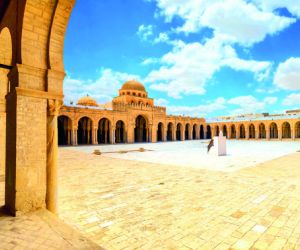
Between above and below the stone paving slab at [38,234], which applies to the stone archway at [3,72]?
above

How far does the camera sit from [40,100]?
374cm

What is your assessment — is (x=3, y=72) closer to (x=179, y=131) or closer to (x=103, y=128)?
(x=103, y=128)

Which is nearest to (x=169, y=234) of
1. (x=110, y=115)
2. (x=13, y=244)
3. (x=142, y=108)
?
(x=13, y=244)

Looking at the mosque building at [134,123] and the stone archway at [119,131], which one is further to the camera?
the stone archway at [119,131]

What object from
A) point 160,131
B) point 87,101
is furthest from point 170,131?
point 87,101

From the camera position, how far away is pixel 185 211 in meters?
3.97

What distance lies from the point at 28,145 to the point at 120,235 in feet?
7.34

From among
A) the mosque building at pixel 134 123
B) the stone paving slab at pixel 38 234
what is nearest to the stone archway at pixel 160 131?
the mosque building at pixel 134 123

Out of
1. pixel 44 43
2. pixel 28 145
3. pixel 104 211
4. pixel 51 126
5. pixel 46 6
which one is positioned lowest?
pixel 104 211

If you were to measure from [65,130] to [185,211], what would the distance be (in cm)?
2617

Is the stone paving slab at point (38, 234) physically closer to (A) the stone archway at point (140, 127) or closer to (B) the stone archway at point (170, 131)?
(A) the stone archway at point (140, 127)

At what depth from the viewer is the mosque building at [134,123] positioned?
27141 millimetres

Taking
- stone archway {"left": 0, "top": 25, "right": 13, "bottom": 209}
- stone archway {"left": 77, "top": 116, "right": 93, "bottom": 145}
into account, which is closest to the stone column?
stone archway {"left": 0, "top": 25, "right": 13, "bottom": 209}

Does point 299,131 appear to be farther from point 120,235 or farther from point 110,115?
point 120,235
